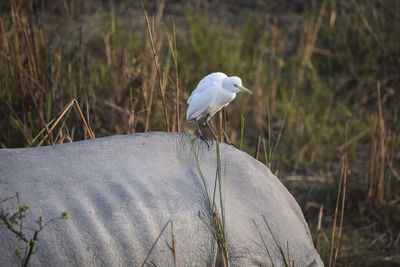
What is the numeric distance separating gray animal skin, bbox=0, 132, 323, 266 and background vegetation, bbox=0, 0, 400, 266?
41cm

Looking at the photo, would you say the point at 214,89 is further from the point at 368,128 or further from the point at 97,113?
the point at 368,128

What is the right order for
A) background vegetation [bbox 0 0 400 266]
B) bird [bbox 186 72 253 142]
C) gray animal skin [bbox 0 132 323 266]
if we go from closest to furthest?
gray animal skin [bbox 0 132 323 266] → bird [bbox 186 72 253 142] → background vegetation [bbox 0 0 400 266]

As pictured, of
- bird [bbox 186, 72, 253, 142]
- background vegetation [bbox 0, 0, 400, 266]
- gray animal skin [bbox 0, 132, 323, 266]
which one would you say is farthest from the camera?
background vegetation [bbox 0, 0, 400, 266]

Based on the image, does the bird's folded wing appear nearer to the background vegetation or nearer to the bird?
the bird

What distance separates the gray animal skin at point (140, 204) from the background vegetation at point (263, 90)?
1.34ft

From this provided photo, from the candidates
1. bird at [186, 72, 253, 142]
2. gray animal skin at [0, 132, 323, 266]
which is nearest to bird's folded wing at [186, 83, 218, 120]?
bird at [186, 72, 253, 142]

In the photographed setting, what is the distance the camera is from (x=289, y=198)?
1597mm

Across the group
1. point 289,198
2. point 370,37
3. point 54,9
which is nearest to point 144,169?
point 289,198

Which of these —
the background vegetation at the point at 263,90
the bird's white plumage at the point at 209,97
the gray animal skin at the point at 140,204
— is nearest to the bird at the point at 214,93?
the bird's white plumage at the point at 209,97

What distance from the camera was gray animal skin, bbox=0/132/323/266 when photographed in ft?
4.12

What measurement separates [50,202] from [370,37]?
3.30 metres

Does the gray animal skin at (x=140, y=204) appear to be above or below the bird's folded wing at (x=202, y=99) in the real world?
below

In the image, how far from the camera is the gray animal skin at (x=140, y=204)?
125cm

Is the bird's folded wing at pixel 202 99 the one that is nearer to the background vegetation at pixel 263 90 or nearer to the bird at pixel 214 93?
the bird at pixel 214 93
